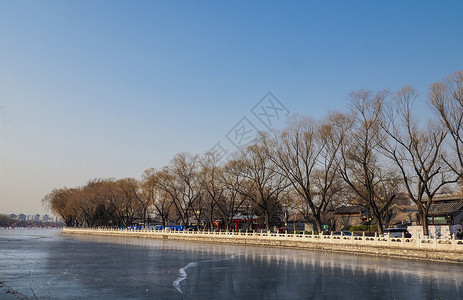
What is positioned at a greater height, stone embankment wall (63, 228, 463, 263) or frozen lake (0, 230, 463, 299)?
stone embankment wall (63, 228, 463, 263)

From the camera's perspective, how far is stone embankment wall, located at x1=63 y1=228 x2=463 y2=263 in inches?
1142

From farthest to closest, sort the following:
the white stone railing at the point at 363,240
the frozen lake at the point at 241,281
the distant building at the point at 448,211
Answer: the distant building at the point at 448,211 → the white stone railing at the point at 363,240 → the frozen lake at the point at 241,281

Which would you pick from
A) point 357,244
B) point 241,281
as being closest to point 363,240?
point 357,244

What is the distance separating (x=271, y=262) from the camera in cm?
2964

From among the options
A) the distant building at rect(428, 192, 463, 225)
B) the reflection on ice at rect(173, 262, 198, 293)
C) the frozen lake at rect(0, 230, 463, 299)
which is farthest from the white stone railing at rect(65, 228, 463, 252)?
the distant building at rect(428, 192, 463, 225)

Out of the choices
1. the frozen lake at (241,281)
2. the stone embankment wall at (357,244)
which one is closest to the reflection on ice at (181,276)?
the frozen lake at (241,281)

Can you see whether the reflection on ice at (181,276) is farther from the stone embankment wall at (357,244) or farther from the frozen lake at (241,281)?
the stone embankment wall at (357,244)

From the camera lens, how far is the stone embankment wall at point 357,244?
95.2 ft

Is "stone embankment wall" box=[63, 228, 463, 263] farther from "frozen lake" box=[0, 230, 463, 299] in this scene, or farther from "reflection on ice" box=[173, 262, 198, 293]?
"reflection on ice" box=[173, 262, 198, 293]

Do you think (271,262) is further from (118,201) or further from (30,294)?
(118,201)

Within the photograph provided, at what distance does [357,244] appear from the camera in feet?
120

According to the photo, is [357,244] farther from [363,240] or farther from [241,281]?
[241,281]

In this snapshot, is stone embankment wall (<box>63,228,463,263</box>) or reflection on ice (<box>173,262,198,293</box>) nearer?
reflection on ice (<box>173,262,198,293</box>)

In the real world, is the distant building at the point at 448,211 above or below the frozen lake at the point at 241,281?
above
